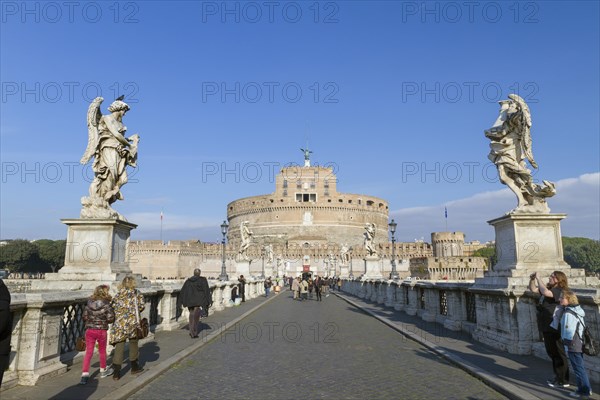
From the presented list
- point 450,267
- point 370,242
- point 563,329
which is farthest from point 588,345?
point 450,267

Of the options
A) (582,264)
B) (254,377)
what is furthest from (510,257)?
(582,264)

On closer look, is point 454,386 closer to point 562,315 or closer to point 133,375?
point 562,315

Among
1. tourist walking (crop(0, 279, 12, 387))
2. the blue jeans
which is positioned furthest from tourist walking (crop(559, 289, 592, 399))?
tourist walking (crop(0, 279, 12, 387))

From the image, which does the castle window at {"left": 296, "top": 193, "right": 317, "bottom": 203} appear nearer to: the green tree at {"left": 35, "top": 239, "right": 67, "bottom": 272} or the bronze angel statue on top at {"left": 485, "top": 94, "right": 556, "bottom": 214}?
the green tree at {"left": 35, "top": 239, "right": 67, "bottom": 272}

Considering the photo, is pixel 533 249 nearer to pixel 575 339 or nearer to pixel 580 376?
pixel 575 339

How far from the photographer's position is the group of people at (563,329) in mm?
5297

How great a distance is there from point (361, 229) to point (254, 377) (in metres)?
99.7

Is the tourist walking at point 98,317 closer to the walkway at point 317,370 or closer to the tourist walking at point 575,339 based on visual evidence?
the walkway at point 317,370

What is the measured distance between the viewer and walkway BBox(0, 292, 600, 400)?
5.81m

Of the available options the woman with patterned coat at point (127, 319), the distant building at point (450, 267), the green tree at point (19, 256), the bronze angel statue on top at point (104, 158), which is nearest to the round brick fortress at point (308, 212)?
the distant building at point (450, 267)

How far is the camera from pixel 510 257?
27.9 feet

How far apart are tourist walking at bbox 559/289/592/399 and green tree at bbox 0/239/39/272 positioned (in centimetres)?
8549

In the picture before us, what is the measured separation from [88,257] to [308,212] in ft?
312

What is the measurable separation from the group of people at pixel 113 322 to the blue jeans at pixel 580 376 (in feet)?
19.0
